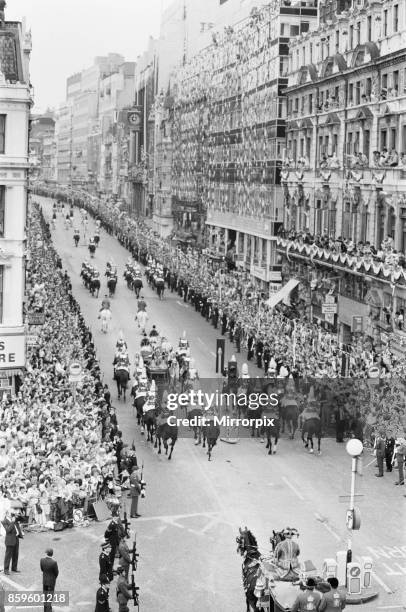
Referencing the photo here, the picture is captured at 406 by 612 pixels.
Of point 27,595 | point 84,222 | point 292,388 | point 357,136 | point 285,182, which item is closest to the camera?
point 27,595

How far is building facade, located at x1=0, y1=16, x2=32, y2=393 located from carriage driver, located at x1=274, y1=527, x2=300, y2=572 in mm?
20417

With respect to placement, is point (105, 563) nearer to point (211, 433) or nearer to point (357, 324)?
point (211, 433)

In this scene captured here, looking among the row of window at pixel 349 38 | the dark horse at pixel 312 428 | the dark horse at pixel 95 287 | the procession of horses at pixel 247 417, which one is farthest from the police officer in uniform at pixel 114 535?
the dark horse at pixel 95 287

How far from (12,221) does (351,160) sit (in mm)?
25043

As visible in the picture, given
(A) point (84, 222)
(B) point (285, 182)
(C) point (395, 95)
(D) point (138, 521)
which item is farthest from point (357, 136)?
(A) point (84, 222)

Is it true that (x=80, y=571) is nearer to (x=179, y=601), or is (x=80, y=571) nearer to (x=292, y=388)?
(x=179, y=601)

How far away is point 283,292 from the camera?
234 feet

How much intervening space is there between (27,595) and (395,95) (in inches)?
1459

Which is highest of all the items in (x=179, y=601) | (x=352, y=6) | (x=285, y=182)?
(x=352, y=6)

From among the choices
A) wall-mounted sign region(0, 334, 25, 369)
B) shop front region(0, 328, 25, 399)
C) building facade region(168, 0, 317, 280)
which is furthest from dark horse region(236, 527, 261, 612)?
building facade region(168, 0, 317, 280)

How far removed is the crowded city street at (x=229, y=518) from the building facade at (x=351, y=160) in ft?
55.1

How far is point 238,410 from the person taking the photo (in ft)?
123

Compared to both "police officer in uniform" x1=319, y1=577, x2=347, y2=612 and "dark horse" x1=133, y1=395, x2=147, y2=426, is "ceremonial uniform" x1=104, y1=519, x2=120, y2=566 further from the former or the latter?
"dark horse" x1=133, y1=395, x2=147, y2=426

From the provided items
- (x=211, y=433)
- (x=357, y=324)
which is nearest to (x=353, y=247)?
(x=357, y=324)
